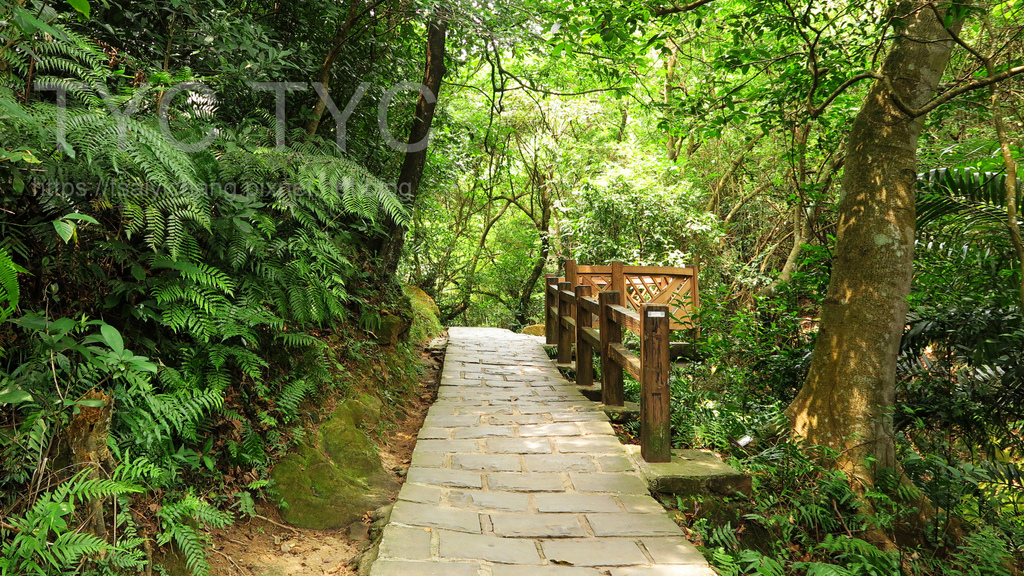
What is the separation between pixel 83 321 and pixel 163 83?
1.31m

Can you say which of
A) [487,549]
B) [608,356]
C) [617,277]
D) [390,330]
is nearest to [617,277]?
[617,277]

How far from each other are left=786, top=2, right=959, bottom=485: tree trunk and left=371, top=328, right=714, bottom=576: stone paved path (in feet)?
5.63

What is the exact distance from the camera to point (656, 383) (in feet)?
12.2

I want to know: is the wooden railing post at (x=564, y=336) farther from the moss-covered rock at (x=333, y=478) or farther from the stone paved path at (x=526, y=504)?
the moss-covered rock at (x=333, y=478)

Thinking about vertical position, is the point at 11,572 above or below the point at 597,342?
below

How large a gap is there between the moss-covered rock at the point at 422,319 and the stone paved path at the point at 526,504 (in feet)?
11.4

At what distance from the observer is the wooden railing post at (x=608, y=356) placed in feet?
16.1

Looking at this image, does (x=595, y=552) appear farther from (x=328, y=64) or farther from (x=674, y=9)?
(x=328, y=64)

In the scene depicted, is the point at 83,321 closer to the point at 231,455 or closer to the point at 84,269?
the point at 84,269

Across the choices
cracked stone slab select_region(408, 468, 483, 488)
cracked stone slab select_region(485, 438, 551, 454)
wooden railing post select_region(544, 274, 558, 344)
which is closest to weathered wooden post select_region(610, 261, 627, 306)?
wooden railing post select_region(544, 274, 558, 344)

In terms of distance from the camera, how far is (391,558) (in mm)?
2633

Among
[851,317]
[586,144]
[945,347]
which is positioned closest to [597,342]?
[851,317]

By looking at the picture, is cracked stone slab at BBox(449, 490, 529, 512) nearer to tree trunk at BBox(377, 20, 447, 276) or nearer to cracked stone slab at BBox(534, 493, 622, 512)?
cracked stone slab at BBox(534, 493, 622, 512)

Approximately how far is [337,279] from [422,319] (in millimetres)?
6214
